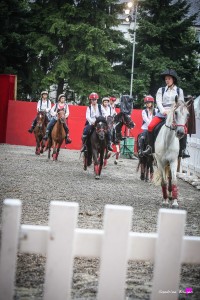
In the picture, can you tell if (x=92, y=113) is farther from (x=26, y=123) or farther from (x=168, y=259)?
(x=26, y=123)

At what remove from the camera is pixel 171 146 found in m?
10.0

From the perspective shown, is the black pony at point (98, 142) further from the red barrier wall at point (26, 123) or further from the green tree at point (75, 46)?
the green tree at point (75, 46)

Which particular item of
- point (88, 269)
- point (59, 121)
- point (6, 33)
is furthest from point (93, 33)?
point (88, 269)

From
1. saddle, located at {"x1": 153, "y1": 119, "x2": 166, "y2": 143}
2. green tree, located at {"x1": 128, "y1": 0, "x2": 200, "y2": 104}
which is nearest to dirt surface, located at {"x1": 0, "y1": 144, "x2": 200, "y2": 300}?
saddle, located at {"x1": 153, "y1": 119, "x2": 166, "y2": 143}

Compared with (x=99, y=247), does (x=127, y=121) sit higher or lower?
higher

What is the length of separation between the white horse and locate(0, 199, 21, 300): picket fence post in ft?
23.2

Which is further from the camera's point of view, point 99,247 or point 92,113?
point 92,113

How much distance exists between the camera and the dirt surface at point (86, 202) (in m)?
4.19

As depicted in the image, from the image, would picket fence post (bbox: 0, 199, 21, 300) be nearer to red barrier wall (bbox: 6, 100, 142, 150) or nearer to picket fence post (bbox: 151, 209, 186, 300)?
picket fence post (bbox: 151, 209, 186, 300)

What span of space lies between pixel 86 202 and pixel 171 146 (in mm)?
2134

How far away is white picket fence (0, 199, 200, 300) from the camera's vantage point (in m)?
2.56

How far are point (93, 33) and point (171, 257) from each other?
128 feet

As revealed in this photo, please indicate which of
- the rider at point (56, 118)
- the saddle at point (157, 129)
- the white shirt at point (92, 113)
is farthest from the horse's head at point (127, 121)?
the saddle at point (157, 129)

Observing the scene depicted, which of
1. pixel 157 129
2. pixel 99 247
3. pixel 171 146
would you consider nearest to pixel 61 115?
pixel 157 129
